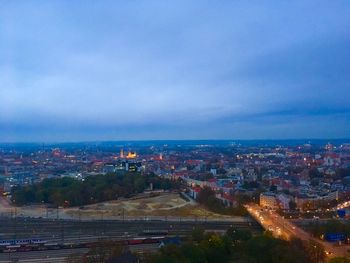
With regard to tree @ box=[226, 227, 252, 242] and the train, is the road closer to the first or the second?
tree @ box=[226, 227, 252, 242]

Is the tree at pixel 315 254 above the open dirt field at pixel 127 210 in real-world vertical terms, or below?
above

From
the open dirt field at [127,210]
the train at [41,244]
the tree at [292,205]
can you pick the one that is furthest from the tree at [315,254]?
the tree at [292,205]

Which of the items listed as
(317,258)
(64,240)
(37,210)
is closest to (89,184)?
(37,210)

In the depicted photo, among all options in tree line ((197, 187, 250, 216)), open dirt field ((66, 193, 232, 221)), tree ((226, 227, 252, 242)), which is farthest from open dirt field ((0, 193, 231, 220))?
tree ((226, 227, 252, 242))

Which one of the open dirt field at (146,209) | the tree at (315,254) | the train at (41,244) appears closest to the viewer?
the tree at (315,254)

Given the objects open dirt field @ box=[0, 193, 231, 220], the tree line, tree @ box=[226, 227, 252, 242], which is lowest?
open dirt field @ box=[0, 193, 231, 220]

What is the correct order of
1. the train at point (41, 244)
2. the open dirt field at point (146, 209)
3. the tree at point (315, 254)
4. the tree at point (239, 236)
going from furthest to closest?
the open dirt field at point (146, 209), the train at point (41, 244), the tree at point (239, 236), the tree at point (315, 254)

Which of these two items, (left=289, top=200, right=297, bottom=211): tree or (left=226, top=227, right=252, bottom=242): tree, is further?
(left=289, top=200, right=297, bottom=211): tree

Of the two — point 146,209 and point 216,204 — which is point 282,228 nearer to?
point 216,204

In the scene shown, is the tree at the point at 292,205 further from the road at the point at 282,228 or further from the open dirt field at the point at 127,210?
the open dirt field at the point at 127,210
